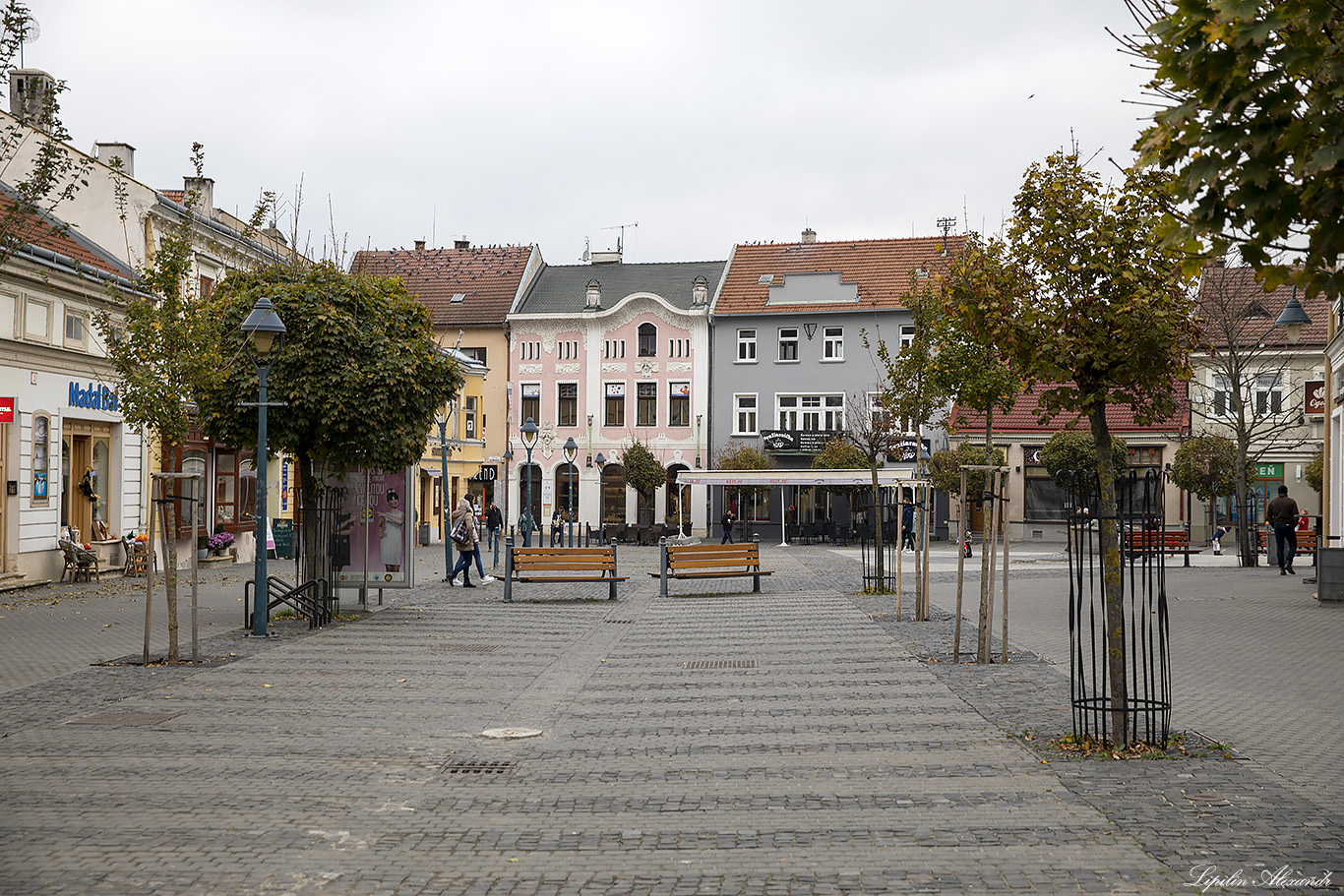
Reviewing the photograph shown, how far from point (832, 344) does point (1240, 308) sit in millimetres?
21737

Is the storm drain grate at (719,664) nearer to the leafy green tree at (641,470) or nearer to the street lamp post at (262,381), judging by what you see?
the street lamp post at (262,381)

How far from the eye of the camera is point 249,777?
7.66 metres

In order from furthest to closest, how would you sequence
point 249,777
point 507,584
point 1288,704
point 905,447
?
point 905,447 < point 507,584 < point 1288,704 < point 249,777

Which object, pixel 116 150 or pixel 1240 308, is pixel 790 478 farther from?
pixel 116 150

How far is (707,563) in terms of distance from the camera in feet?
74.3

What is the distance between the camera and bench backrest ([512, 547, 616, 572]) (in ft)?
69.7

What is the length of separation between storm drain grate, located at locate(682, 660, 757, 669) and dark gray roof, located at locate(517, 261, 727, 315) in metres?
43.0

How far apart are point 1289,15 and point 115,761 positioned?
7.63 meters

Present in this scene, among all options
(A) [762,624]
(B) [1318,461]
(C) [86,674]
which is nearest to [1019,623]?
(A) [762,624]

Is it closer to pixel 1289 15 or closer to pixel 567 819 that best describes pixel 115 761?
pixel 567 819

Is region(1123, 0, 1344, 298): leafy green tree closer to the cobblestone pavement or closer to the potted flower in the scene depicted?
the cobblestone pavement

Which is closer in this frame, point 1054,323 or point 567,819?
point 567,819

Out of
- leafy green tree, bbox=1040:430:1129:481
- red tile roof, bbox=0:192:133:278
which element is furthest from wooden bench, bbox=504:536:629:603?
leafy green tree, bbox=1040:430:1129:481

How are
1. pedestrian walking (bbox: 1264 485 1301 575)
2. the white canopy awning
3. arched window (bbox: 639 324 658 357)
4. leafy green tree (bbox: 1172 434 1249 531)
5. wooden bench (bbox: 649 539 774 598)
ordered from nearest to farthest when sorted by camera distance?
wooden bench (bbox: 649 539 774 598), pedestrian walking (bbox: 1264 485 1301 575), the white canopy awning, leafy green tree (bbox: 1172 434 1249 531), arched window (bbox: 639 324 658 357)
